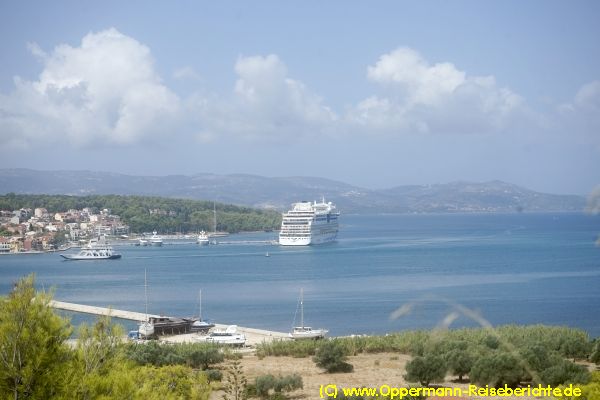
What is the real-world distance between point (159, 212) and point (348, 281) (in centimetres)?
4513

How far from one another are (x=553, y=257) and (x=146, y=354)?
117 ft

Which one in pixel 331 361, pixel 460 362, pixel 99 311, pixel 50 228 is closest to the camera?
pixel 460 362

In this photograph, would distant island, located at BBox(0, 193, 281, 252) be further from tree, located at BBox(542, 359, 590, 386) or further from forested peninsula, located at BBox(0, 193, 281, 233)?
tree, located at BBox(542, 359, 590, 386)

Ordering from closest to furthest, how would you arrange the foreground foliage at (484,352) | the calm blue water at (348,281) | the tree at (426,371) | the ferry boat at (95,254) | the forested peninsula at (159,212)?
the foreground foliage at (484,352) → the tree at (426,371) → the calm blue water at (348,281) → the ferry boat at (95,254) → the forested peninsula at (159,212)

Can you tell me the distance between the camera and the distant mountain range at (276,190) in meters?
106

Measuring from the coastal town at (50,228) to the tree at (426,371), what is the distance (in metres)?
50.7

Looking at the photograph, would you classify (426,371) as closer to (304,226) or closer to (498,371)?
(498,371)

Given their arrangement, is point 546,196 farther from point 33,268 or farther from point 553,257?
point 33,268

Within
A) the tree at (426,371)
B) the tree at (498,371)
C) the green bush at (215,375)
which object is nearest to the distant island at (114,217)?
the green bush at (215,375)

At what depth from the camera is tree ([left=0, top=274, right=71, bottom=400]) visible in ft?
16.2

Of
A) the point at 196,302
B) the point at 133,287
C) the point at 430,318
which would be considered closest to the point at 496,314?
the point at 430,318

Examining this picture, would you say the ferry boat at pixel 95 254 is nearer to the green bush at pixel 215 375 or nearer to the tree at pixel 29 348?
the green bush at pixel 215 375

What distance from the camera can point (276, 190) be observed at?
16700cm

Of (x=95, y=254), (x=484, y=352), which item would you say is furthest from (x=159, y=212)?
(x=484, y=352)
